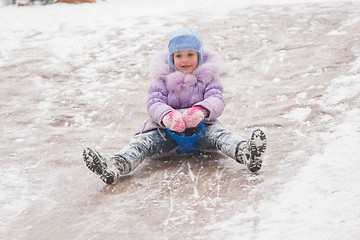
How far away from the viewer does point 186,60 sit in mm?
3516

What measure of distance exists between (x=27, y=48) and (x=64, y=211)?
4826mm

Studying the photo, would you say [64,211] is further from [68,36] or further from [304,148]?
[68,36]

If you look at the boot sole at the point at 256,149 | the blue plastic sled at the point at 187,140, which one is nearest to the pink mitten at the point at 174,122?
the blue plastic sled at the point at 187,140

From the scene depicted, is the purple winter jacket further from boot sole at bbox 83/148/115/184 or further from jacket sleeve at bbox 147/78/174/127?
boot sole at bbox 83/148/115/184

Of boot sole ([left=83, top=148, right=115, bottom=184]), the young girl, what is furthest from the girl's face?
boot sole ([left=83, top=148, right=115, bottom=184])

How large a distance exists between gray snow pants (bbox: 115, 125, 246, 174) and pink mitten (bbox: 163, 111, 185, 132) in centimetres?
22

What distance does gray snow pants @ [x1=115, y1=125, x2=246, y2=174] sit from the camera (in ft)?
10.2

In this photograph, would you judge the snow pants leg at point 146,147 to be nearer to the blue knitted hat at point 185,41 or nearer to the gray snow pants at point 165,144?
the gray snow pants at point 165,144

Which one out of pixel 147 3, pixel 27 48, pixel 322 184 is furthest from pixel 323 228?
pixel 147 3

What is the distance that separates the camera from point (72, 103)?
5039 millimetres

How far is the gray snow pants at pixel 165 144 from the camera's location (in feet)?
10.2

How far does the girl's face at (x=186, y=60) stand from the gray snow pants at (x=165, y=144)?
53 centimetres

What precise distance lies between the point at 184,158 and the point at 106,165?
0.72 m

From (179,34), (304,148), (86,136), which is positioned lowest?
(86,136)
